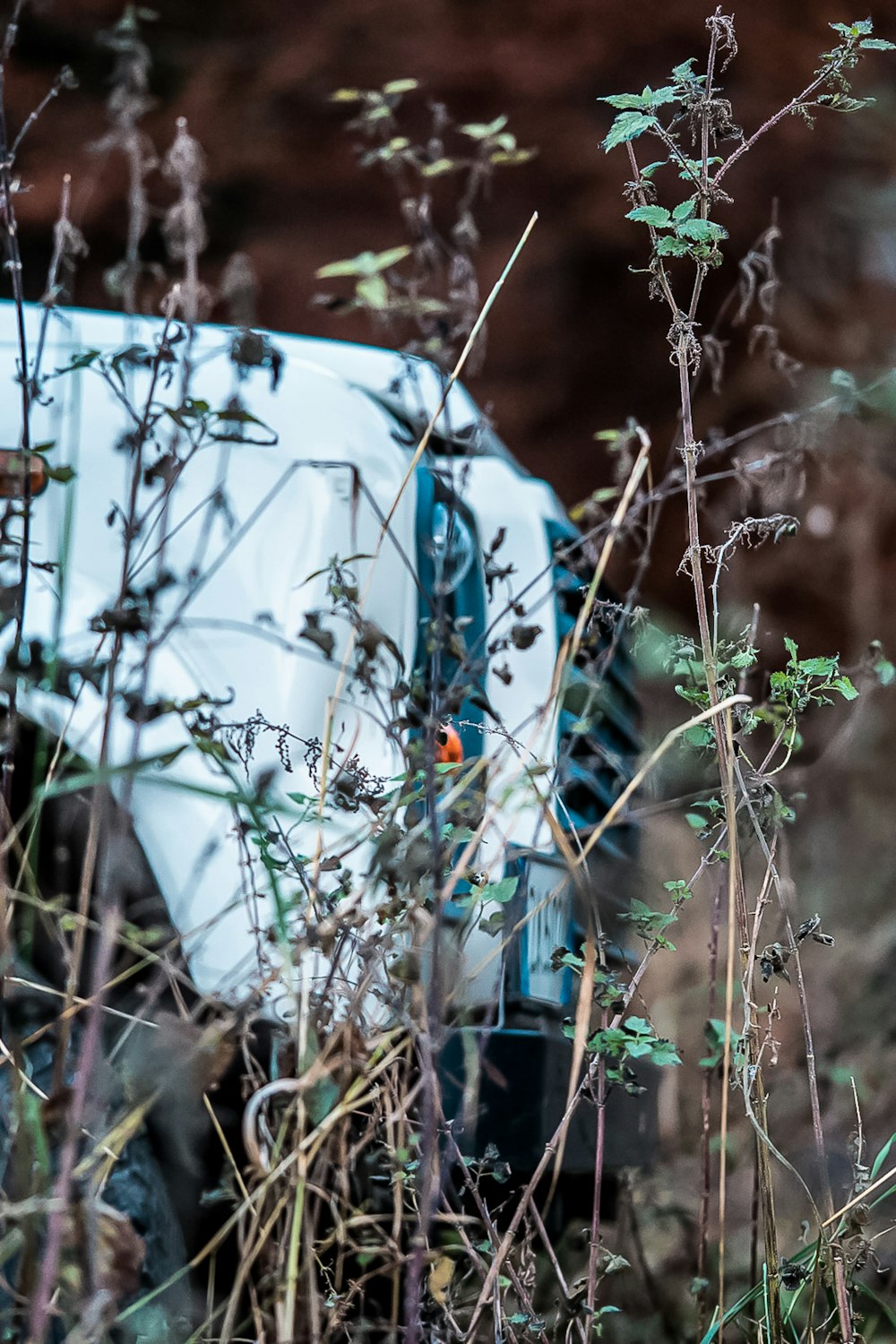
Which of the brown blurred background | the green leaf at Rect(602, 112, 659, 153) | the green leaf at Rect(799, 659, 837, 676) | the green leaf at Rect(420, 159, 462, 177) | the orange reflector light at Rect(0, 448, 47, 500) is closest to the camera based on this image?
the green leaf at Rect(602, 112, 659, 153)

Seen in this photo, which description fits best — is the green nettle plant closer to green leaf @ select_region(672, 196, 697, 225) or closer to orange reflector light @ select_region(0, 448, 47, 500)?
green leaf @ select_region(672, 196, 697, 225)

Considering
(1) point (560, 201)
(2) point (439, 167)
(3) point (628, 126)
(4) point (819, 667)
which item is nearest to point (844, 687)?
(4) point (819, 667)

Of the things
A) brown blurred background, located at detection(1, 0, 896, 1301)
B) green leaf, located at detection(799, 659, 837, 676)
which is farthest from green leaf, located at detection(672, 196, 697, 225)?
brown blurred background, located at detection(1, 0, 896, 1301)

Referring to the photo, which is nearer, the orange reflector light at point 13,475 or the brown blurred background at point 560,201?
the orange reflector light at point 13,475

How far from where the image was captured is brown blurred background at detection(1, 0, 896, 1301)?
20.1 ft

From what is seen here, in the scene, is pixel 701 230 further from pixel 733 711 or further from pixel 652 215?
pixel 733 711

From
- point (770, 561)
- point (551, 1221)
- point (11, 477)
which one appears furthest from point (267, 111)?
point (551, 1221)

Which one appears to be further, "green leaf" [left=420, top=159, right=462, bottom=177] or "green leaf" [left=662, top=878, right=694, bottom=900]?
"green leaf" [left=420, top=159, right=462, bottom=177]

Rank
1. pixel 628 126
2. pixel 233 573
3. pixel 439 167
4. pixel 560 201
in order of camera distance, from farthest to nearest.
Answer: pixel 560 201
pixel 233 573
pixel 439 167
pixel 628 126

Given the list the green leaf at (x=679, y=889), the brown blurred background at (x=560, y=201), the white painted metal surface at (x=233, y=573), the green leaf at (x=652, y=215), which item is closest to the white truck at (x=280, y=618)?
the white painted metal surface at (x=233, y=573)

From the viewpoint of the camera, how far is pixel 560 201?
21.0 feet

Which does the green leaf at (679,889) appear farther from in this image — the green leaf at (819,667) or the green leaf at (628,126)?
the green leaf at (628,126)

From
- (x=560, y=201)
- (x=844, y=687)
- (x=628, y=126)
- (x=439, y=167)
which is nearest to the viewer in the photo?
(x=628, y=126)

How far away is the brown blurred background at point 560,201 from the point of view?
20.1 ft
